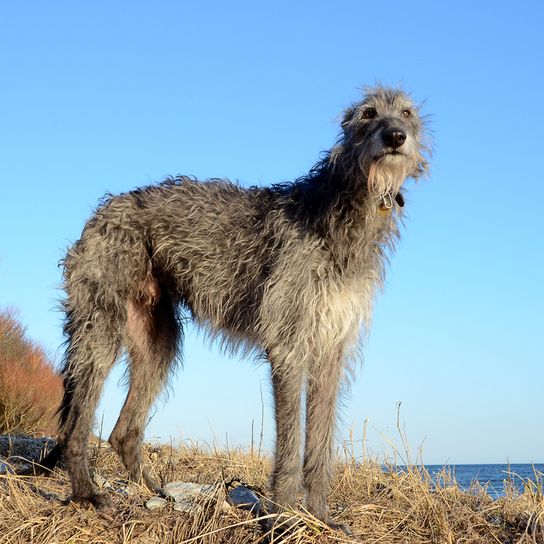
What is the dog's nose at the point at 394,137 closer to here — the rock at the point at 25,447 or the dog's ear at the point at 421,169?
the dog's ear at the point at 421,169

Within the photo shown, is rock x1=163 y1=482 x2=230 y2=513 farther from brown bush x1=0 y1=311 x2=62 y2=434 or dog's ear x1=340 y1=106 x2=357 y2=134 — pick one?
brown bush x1=0 y1=311 x2=62 y2=434

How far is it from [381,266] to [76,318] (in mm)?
2548

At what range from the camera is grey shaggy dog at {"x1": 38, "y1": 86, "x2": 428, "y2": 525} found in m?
5.62

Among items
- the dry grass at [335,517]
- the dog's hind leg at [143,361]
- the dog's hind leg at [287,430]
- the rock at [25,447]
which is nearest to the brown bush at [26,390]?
the rock at [25,447]

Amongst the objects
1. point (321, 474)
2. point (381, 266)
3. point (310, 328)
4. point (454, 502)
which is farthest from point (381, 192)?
point (454, 502)

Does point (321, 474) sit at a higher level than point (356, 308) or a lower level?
lower

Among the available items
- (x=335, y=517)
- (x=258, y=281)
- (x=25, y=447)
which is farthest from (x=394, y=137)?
(x=25, y=447)

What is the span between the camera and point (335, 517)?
5.75m

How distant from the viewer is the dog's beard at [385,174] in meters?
5.42

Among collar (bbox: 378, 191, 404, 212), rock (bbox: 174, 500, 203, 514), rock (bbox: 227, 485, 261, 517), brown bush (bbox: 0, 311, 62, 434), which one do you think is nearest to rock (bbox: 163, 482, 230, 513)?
rock (bbox: 174, 500, 203, 514)

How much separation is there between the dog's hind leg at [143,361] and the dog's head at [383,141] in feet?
6.98

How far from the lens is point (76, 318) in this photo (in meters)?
6.56

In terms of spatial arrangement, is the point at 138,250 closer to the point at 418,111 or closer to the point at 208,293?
the point at 208,293

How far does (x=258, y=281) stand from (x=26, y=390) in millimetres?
8799
